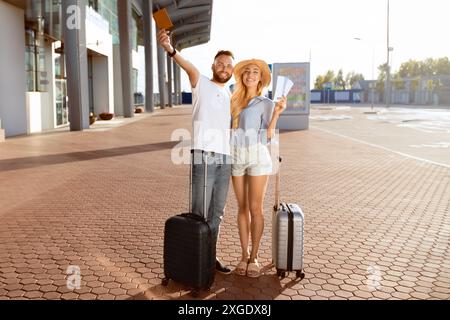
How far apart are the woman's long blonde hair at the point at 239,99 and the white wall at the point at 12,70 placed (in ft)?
52.6

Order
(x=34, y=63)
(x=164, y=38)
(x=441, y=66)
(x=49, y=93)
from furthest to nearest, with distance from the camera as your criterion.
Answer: (x=441, y=66) < (x=49, y=93) < (x=34, y=63) < (x=164, y=38)

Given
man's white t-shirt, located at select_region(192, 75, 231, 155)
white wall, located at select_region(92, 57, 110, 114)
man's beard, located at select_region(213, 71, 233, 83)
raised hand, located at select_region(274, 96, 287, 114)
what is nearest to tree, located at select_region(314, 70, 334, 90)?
white wall, located at select_region(92, 57, 110, 114)

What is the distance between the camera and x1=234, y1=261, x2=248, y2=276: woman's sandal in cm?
405

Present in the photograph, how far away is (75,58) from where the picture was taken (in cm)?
1961

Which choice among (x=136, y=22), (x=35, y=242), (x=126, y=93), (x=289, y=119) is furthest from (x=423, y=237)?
(x=136, y=22)

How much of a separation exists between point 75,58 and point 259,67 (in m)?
17.5

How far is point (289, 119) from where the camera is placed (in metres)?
22.2

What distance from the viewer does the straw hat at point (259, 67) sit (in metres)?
3.90

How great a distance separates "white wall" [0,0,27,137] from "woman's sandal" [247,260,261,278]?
1626cm

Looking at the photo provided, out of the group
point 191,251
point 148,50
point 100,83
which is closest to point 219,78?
point 191,251

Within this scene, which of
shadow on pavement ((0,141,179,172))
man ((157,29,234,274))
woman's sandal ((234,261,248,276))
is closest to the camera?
man ((157,29,234,274))

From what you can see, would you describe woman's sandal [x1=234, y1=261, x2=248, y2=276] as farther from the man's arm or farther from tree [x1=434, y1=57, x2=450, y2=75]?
tree [x1=434, y1=57, x2=450, y2=75]

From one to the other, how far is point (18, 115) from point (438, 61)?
10147cm

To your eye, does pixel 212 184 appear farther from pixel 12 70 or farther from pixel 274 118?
pixel 12 70
